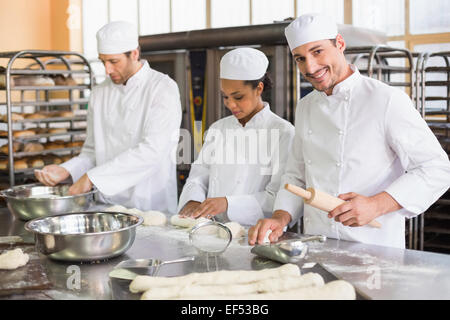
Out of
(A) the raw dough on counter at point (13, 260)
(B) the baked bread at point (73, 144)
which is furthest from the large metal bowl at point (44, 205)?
(B) the baked bread at point (73, 144)

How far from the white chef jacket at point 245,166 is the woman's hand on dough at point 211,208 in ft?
0.10

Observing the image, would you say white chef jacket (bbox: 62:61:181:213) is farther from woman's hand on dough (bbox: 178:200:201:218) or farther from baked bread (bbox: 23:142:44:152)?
baked bread (bbox: 23:142:44:152)

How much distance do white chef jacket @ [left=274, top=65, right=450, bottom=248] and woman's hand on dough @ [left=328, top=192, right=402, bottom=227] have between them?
0.04 metres

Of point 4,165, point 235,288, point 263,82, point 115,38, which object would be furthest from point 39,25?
point 235,288

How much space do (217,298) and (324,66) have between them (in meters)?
1.02

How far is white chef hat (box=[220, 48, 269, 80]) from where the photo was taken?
2.36m

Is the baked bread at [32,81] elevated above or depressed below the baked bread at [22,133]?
above

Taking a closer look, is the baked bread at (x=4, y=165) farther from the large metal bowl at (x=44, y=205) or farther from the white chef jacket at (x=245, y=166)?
the white chef jacket at (x=245, y=166)

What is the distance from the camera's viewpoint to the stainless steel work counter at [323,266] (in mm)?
1389

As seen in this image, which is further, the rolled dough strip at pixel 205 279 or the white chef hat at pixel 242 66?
the white chef hat at pixel 242 66
